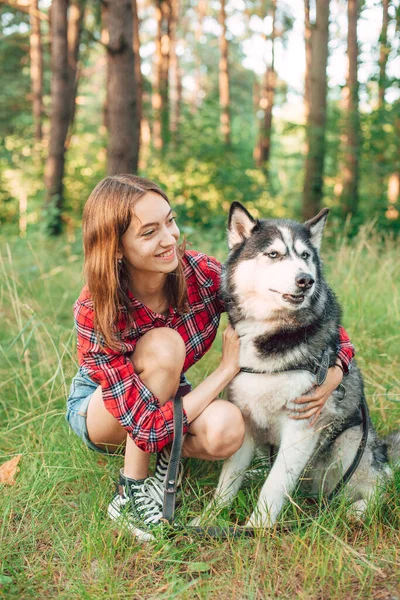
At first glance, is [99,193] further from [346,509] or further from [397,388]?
[397,388]

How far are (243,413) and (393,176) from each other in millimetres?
8649

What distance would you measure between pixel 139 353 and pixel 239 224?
77 centimetres

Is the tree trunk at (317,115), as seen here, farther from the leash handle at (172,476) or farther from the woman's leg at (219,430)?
the leash handle at (172,476)

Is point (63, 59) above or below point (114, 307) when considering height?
above

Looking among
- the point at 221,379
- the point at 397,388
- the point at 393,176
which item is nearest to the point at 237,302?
the point at 221,379

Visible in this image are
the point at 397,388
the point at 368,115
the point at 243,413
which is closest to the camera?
the point at 243,413

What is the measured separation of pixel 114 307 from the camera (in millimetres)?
2229

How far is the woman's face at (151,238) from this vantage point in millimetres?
2229

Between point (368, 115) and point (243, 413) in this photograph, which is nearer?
point (243, 413)

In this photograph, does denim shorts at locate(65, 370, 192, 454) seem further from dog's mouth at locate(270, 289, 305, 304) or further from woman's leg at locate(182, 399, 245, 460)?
dog's mouth at locate(270, 289, 305, 304)

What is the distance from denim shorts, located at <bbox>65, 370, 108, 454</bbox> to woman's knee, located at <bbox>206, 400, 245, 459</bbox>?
0.66 metres

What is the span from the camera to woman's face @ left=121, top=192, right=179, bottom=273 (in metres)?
2.23

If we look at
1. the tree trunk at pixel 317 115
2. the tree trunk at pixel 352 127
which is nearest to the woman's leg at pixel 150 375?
the tree trunk at pixel 317 115

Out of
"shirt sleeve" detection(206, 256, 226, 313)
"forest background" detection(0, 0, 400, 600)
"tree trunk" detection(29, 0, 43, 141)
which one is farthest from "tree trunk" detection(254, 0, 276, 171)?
"shirt sleeve" detection(206, 256, 226, 313)
